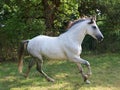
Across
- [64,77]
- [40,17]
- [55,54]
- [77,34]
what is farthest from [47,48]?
[40,17]

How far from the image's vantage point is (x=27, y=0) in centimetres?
1213

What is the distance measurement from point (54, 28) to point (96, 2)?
2036mm

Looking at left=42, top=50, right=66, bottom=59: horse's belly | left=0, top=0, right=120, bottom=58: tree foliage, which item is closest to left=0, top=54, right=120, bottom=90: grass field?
left=42, top=50, right=66, bottom=59: horse's belly

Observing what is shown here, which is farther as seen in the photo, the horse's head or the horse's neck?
the horse's neck

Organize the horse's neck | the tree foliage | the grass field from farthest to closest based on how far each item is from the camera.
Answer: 1. the tree foliage
2. the horse's neck
3. the grass field

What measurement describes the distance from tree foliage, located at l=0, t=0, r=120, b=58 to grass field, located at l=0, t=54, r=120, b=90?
105cm

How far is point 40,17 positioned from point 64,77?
179 inches

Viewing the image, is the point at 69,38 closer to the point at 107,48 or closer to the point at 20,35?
the point at 20,35

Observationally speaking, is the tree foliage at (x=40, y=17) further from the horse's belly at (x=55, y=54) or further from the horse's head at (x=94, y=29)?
the horse's head at (x=94, y=29)

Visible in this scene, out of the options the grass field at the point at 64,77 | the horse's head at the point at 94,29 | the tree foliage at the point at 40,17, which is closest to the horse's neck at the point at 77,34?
the horse's head at the point at 94,29

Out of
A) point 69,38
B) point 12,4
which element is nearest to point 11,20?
point 12,4

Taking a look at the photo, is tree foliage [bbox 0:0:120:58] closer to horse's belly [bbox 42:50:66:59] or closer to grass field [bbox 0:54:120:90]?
grass field [bbox 0:54:120:90]

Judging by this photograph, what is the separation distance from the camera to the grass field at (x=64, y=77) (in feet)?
25.6

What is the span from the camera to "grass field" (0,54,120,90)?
7.82 m
